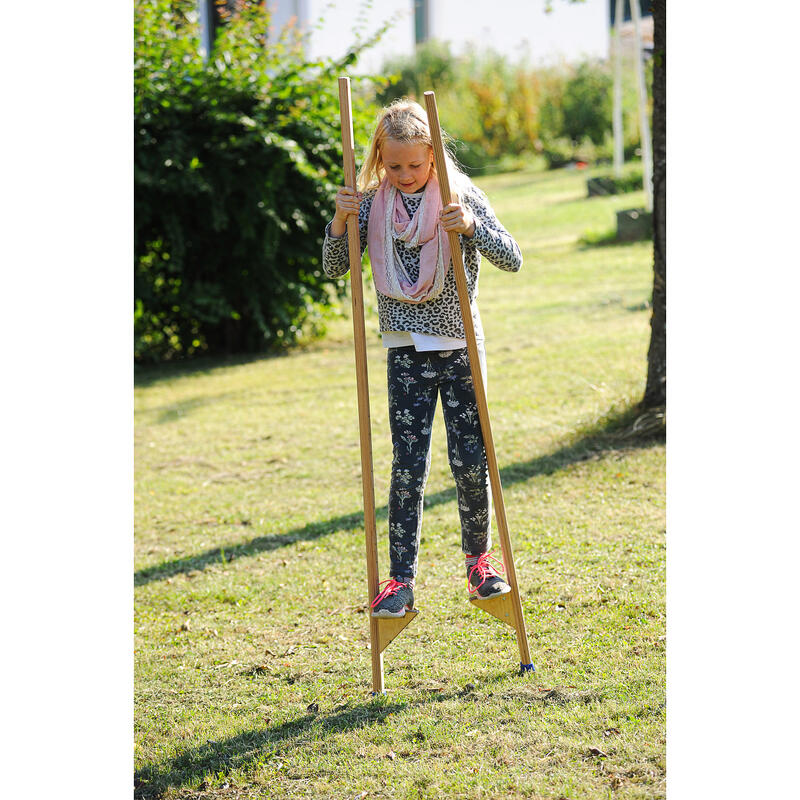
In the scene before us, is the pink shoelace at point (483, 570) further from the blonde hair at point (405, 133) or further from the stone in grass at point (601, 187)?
the stone in grass at point (601, 187)

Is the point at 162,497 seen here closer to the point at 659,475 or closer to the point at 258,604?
the point at 258,604

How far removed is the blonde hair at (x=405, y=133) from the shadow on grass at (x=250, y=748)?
1590 millimetres

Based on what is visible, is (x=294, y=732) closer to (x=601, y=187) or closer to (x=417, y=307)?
(x=417, y=307)

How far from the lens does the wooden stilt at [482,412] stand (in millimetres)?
2984

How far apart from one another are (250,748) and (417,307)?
4.59 feet

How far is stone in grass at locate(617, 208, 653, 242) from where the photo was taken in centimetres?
1301

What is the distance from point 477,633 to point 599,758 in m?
0.93

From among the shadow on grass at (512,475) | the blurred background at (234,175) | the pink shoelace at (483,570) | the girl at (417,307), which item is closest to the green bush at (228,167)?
the blurred background at (234,175)

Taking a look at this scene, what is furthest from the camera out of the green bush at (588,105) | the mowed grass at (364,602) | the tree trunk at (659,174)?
the green bush at (588,105)

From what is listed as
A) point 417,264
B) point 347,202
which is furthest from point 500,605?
point 347,202

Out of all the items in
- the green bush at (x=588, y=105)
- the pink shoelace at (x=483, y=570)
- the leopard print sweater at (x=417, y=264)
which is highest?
the green bush at (x=588, y=105)

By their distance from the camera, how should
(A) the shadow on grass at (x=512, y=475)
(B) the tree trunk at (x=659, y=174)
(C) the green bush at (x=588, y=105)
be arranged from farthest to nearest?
1. (C) the green bush at (x=588, y=105)
2. (B) the tree trunk at (x=659, y=174)
3. (A) the shadow on grass at (x=512, y=475)

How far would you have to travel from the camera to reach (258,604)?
409 cm

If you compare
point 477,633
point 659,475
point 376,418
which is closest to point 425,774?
point 477,633
